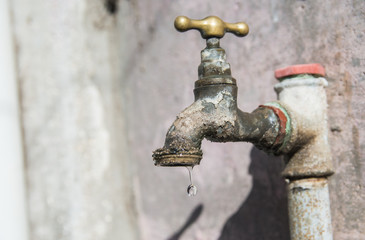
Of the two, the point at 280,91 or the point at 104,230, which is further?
the point at 104,230

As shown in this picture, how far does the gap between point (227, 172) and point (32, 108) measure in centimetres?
50

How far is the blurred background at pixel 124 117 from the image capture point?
952 mm

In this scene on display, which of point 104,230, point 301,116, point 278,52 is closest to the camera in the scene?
point 301,116

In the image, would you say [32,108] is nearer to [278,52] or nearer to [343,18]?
[278,52]

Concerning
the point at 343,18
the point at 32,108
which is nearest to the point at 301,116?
the point at 343,18

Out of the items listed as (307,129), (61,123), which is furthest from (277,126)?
(61,123)

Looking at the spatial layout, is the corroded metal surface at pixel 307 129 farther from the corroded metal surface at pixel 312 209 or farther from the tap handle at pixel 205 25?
the tap handle at pixel 205 25

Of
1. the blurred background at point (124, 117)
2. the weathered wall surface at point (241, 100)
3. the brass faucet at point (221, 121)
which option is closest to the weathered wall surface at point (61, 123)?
the blurred background at point (124, 117)

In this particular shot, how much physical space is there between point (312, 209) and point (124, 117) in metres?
0.64

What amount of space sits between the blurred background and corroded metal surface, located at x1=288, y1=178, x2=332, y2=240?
0.44ft

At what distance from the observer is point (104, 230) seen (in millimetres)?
1140

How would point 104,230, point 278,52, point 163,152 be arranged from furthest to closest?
point 104,230 < point 278,52 < point 163,152

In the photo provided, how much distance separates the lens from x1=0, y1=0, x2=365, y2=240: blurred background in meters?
0.95

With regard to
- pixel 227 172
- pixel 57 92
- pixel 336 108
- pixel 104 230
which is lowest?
pixel 104 230
